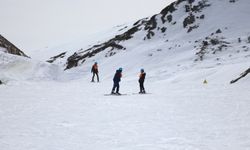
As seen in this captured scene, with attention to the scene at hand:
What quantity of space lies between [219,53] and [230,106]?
35094mm

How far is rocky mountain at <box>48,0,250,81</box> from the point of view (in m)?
47.8

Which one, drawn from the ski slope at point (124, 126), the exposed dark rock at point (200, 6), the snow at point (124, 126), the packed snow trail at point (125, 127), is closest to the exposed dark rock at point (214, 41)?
the exposed dark rock at point (200, 6)

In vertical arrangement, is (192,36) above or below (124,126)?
above

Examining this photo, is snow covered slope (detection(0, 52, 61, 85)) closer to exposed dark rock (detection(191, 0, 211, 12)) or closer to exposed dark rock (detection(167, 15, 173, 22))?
exposed dark rock (detection(167, 15, 173, 22))

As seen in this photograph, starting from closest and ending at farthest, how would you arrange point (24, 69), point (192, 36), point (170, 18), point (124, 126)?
1. point (124, 126)
2. point (24, 69)
3. point (192, 36)
4. point (170, 18)

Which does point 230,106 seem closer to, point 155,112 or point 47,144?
point 155,112

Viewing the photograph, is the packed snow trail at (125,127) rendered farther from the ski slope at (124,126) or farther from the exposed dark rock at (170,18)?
the exposed dark rock at (170,18)

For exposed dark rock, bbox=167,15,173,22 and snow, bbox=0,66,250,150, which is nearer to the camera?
snow, bbox=0,66,250,150

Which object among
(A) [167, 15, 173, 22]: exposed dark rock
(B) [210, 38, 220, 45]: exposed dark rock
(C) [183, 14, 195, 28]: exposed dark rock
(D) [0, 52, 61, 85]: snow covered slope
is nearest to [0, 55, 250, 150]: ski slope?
(D) [0, 52, 61, 85]: snow covered slope

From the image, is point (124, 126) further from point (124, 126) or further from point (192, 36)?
point (192, 36)

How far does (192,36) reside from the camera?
57.8 metres

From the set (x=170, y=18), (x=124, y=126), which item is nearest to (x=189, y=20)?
(x=170, y=18)

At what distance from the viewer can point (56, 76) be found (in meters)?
38.3

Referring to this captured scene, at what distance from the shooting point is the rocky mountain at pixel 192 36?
47.8m
